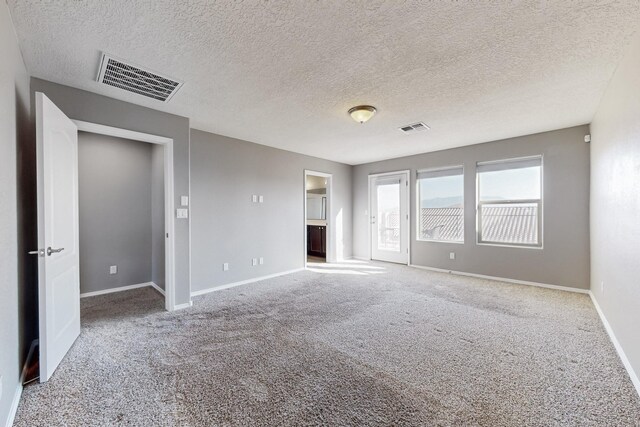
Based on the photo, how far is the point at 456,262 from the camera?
5.25m

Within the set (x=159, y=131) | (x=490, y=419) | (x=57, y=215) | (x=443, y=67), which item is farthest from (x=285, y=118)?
(x=490, y=419)

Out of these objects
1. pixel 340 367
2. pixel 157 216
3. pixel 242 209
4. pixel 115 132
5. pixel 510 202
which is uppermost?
pixel 115 132

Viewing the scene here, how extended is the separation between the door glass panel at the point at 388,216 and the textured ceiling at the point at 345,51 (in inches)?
115

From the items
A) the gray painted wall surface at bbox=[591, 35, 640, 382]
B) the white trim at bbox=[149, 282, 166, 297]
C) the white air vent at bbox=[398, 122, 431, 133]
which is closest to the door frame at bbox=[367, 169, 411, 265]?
the white air vent at bbox=[398, 122, 431, 133]

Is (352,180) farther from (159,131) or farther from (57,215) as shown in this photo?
(57,215)

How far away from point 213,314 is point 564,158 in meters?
5.39

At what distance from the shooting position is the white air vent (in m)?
3.90

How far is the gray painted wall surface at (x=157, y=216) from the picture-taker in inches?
165

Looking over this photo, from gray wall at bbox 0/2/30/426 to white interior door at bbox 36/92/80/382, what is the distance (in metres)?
0.13

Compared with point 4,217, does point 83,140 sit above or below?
above

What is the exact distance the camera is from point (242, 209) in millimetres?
4668

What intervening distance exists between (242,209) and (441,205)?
3.87 m

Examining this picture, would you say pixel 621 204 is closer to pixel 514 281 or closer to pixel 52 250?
pixel 514 281

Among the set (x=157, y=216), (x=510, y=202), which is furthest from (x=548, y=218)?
(x=157, y=216)
